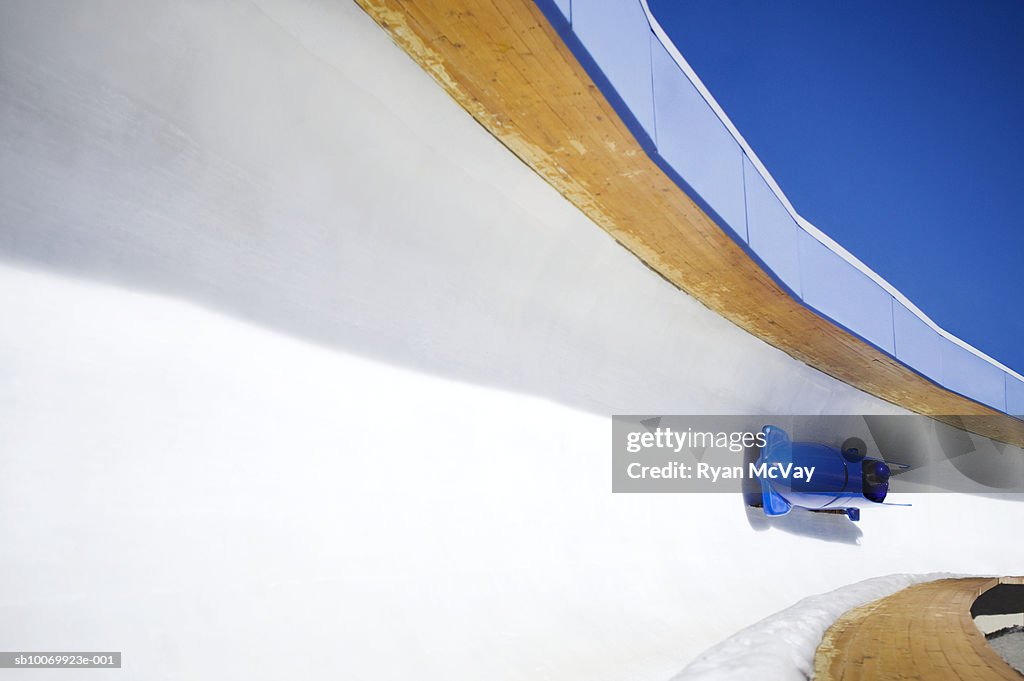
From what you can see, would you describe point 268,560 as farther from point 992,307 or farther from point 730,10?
point 992,307

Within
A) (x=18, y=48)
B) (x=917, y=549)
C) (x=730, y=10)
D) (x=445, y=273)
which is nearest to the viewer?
(x=18, y=48)

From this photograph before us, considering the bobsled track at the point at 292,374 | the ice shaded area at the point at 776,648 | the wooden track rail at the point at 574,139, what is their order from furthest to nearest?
the ice shaded area at the point at 776,648
the wooden track rail at the point at 574,139
the bobsled track at the point at 292,374

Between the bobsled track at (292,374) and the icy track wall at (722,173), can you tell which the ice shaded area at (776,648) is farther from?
the icy track wall at (722,173)

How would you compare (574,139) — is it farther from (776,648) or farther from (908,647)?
(908,647)

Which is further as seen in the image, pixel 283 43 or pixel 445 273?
pixel 445 273

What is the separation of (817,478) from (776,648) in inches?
135

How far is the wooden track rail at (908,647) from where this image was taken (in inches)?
105

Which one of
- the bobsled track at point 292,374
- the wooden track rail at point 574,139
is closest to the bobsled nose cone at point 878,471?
the wooden track rail at point 574,139

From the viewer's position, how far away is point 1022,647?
23.6 ft

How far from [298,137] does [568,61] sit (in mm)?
1122

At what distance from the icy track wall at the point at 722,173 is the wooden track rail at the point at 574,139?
78mm

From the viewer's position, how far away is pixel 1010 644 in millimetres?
7445

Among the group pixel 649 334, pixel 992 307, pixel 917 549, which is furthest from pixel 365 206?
pixel 992 307

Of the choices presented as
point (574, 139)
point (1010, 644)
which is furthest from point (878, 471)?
point (574, 139)
